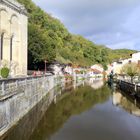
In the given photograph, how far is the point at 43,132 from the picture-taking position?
63.1ft

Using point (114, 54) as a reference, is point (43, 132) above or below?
below

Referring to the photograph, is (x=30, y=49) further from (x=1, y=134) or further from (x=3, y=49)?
(x=1, y=134)

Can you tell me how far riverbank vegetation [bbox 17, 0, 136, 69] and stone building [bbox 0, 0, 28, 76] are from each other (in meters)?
10.9

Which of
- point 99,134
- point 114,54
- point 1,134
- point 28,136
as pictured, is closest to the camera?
point 1,134

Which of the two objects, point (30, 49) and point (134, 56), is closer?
point (30, 49)

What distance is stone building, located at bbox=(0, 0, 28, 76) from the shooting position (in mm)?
45906

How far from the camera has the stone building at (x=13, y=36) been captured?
45906mm

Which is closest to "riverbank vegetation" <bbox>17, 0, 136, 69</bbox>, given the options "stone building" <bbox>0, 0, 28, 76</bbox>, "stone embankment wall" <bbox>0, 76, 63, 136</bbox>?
"stone building" <bbox>0, 0, 28, 76</bbox>

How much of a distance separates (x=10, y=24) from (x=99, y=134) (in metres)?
32.2

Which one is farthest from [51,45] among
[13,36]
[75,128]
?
[75,128]

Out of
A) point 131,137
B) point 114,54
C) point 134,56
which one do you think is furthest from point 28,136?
point 114,54

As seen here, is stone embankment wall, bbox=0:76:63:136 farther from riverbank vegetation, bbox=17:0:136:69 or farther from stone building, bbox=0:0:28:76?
riverbank vegetation, bbox=17:0:136:69

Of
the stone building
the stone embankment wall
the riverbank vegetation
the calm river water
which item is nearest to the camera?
the stone embankment wall

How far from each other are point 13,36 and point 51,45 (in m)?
21.6
